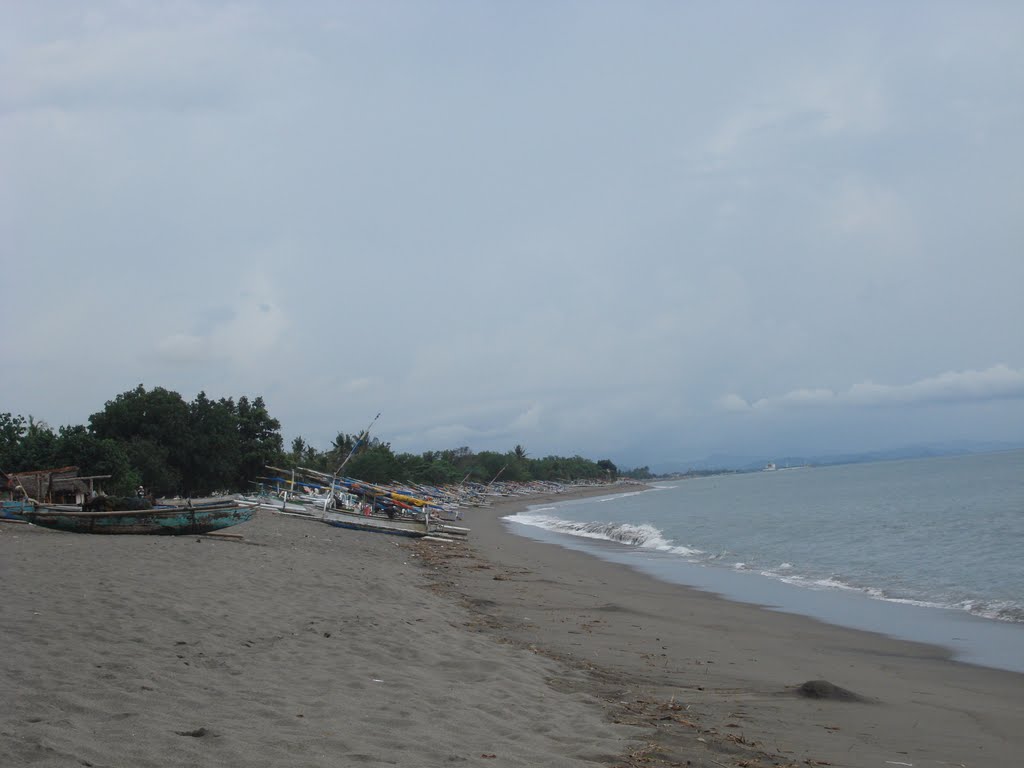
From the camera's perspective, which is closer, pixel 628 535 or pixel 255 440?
pixel 628 535

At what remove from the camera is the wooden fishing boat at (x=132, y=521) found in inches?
813

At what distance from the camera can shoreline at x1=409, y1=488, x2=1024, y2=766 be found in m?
6.93

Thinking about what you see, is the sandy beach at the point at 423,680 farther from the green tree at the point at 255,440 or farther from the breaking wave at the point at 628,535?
the green tree at the point at 255,440

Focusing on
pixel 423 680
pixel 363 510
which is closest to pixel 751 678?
pixel 423 680

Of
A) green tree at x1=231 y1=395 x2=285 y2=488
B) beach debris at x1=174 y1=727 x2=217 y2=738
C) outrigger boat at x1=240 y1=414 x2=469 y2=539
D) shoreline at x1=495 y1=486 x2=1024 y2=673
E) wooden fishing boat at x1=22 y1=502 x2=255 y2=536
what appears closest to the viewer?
beach debris at x1=174 y1=727 x2=217 y2=738

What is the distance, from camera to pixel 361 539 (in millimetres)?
27406

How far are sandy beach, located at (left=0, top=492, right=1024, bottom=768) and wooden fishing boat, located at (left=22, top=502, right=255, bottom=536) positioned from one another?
5298 mm

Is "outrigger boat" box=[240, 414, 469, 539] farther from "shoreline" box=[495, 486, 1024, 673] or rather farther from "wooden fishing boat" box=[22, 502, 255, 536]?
"wooden fishing boat" box=[22, 502, 255, 536]

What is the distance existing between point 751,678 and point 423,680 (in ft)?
14.1

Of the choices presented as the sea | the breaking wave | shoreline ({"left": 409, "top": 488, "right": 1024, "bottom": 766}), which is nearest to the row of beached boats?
Result: the sea

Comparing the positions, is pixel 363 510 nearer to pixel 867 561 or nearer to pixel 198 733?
pixel 867 561

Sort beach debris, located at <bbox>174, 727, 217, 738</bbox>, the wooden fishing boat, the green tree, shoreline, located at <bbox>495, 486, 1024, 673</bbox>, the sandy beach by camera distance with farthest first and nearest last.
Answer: the green tree
the wooden fishing boat
shoreline, located at <bbox>495, 486, 1024, 673</bbox>
the sandy beach
beach debris, located at <bbox>174, 727, 217, 738</bbox>

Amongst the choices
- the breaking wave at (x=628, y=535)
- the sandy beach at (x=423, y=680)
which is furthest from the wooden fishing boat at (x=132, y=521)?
the breaking wave at (x=628, y=535)

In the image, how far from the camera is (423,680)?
791cm
